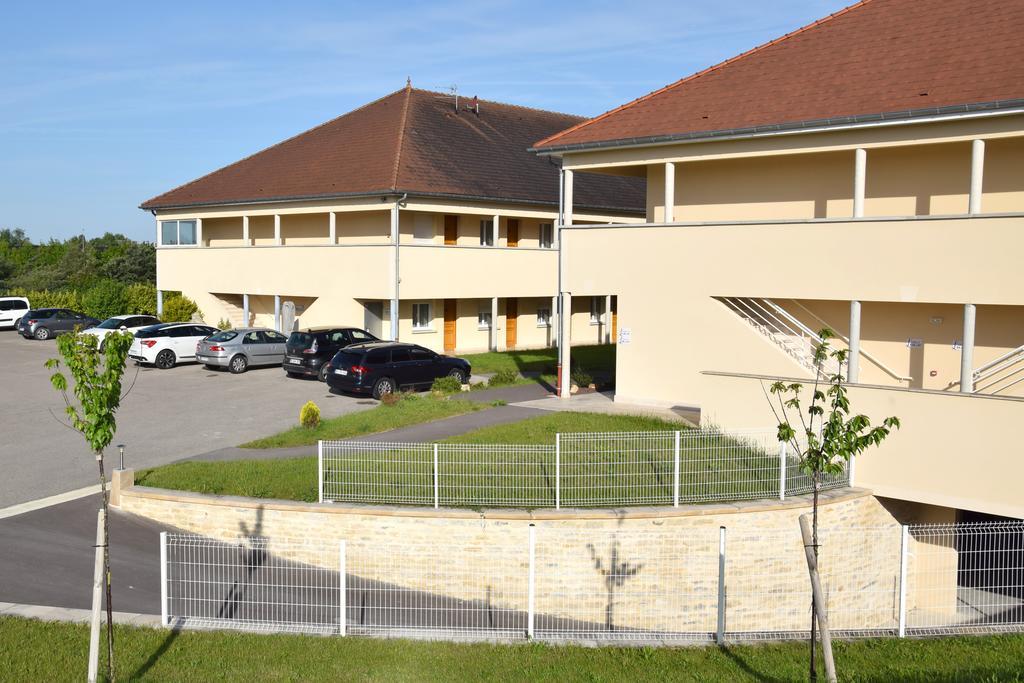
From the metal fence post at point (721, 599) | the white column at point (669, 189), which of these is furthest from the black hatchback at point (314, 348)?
the metal fence post at point (721, 599)

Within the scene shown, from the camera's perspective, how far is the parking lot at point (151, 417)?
17.5 meters

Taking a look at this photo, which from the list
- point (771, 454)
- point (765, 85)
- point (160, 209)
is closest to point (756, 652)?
point (771, 454)

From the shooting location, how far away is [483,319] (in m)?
37.3

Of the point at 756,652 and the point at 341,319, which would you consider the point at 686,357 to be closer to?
the point at 756,652

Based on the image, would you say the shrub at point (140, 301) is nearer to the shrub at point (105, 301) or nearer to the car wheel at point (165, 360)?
the shrub at point (105, 301)

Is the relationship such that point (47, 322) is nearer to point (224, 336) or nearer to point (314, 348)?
point (224, 336)

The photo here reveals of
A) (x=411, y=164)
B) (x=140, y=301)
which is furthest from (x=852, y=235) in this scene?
(x=140, y=301)

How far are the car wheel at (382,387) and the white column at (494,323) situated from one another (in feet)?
34.0

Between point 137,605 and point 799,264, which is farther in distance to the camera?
point 799,264

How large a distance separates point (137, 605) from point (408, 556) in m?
3.61

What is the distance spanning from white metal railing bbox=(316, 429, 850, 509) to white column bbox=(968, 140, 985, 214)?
20.6 ft

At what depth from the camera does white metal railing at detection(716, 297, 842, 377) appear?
2072 centimetres

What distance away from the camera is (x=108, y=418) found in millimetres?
9758

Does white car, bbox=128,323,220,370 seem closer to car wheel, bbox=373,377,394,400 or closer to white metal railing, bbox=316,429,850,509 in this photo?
car wheel, bbox=373,377,394,400
